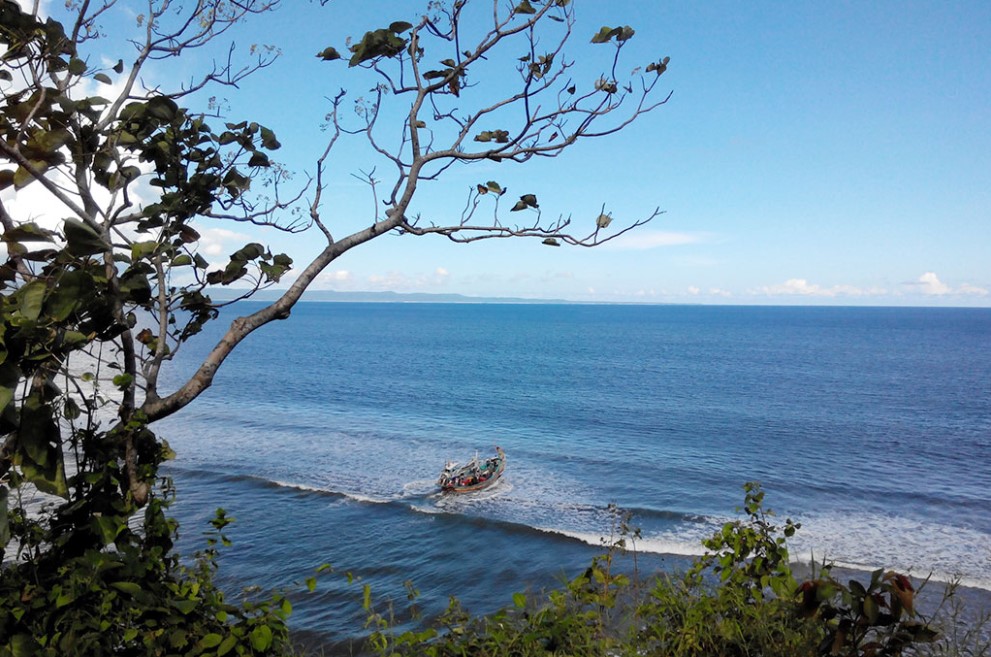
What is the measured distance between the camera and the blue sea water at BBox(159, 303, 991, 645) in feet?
56.8

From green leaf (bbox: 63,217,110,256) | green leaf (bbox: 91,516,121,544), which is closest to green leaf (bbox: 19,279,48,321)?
green leaf (bbox: 63,217,110,256)

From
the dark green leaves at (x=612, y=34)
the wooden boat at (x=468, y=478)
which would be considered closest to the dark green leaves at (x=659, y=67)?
the dark green leaves at (x=612, y=34)

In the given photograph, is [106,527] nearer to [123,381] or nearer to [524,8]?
[123,381]

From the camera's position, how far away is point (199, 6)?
4.89 meters

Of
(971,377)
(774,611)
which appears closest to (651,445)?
(774,611)

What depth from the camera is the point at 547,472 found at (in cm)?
2656

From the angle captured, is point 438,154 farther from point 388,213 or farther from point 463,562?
point 463,562

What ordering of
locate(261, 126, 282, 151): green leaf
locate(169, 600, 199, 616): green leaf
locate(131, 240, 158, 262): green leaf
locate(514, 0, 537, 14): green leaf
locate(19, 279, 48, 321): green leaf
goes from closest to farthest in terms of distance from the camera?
locate(19, 279, 48, 321): green leaf < locate(131, 240, 158, 262): green leaf < locate(169, 600, 199, 616): green leaf < locate(514, 0, 537, 14): green leaf < locate(261, 126, 282, 151): green leaf

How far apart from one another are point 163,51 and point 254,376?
2139 inches

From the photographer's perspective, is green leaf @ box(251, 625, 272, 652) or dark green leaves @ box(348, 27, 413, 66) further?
dark green leaves @ box(348, 27, 413, 66)

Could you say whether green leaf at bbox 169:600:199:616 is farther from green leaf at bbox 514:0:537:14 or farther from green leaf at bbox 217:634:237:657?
green leaf at bbox 514:0:537:14

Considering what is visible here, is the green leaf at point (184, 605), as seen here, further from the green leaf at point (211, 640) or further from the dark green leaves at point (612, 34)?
the dark green leaves at point (612, 34)

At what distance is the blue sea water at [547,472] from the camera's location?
56.8 ft

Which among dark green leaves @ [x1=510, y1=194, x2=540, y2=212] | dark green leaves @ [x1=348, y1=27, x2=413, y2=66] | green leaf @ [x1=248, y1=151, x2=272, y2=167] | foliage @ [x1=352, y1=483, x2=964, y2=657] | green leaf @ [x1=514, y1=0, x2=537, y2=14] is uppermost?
green leaf @ [x1=514, y1=0, x2=537, y2=14]
